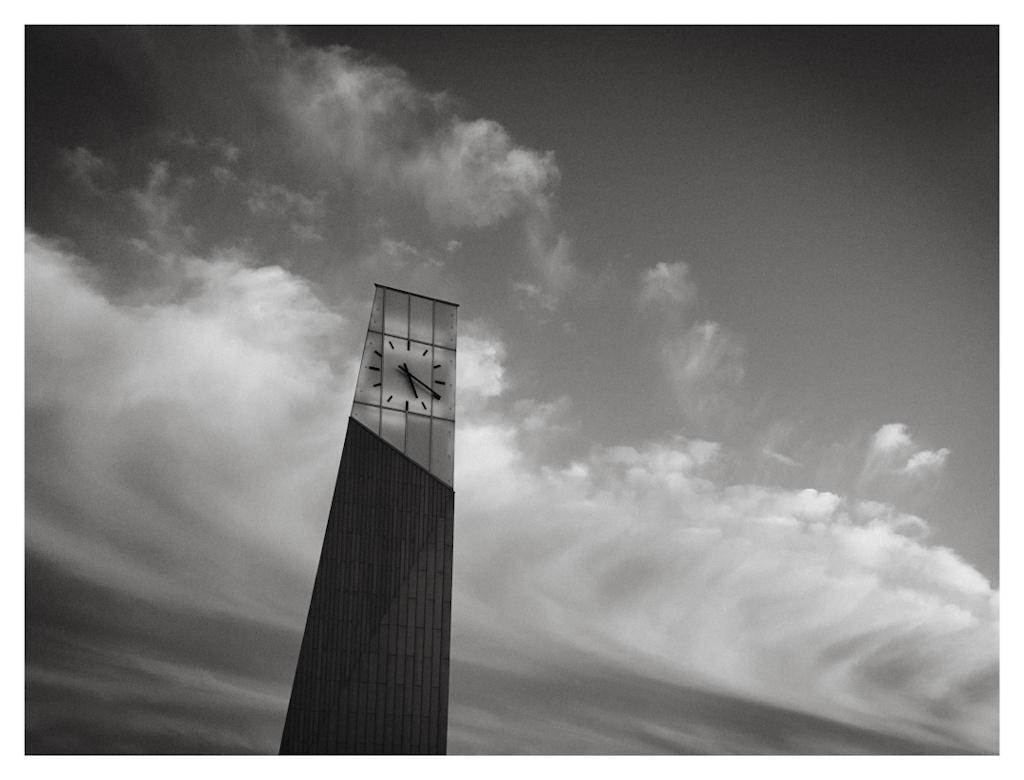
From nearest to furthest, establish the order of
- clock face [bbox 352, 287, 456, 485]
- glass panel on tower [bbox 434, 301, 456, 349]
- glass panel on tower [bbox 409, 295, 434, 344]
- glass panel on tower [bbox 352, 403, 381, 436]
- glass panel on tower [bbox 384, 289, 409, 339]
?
glass panel on tower [bbox 352, 403, 381, 436]
clock face [bbox 352, 287, 456, 485]
glass panel on tower [bbox 384, 289, 409, 339]
glass panel on tower [bbox 409, 295, 434, 344]
glass panel on tower [bbox 434, 301, 456, 349]

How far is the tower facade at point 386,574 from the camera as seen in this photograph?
13.0 m

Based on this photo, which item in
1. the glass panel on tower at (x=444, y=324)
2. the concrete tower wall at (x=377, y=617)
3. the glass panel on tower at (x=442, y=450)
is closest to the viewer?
the concrete tower wall at (x=377, y=617)

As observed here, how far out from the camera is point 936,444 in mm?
18422

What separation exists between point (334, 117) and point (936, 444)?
33.5ft

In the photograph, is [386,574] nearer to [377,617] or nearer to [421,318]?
[377,617]

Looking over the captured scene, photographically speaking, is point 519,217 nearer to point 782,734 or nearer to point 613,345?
point 613,345

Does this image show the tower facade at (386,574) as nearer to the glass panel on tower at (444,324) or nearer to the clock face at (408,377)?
the clock face at (408,377)

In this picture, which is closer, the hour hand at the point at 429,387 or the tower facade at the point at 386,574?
the tower facade at the point at 386,574

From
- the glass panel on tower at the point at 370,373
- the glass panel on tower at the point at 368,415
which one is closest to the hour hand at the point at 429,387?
the glass panel on tower at the point at 370,373

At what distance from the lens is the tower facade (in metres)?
13.0

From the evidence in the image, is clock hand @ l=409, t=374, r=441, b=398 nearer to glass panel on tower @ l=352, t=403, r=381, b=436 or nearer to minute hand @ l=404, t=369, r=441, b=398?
minute hand @ l=404, t=369, r=441, b=398

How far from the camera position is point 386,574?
1335 centimetres

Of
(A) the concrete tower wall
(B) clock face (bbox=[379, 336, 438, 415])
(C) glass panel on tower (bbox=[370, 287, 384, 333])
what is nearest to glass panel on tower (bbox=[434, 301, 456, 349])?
(B) clock face (bbox=[379, 336, 438, 415])

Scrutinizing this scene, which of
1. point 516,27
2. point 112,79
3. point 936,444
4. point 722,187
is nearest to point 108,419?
point 112,79
